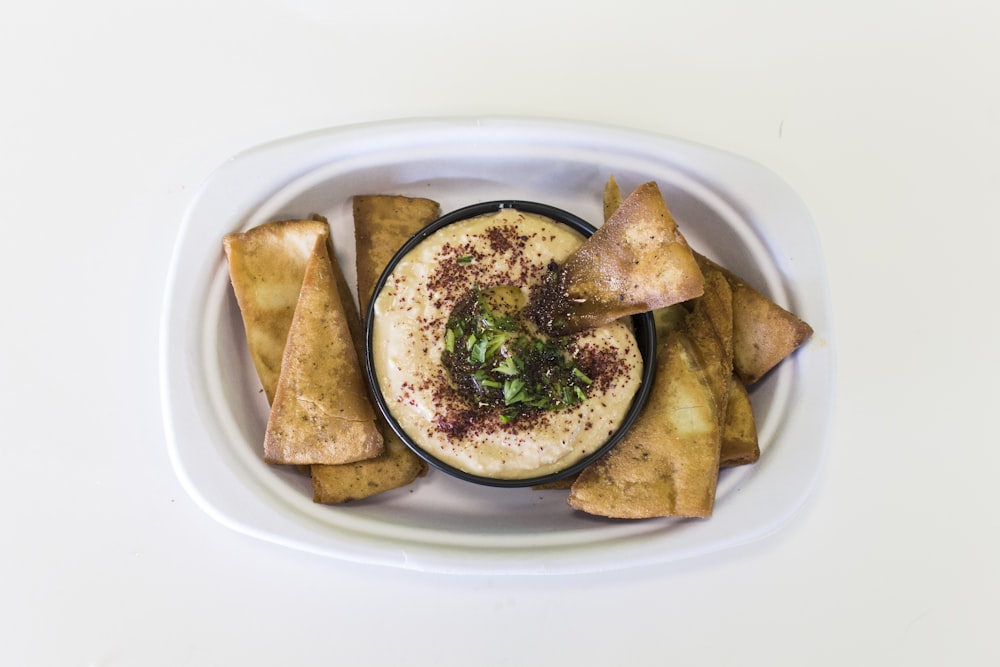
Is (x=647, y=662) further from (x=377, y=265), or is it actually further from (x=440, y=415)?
(x=377, y=265)

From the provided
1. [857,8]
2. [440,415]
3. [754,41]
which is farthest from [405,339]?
[857,8]

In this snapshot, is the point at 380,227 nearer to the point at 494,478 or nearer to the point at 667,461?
the point at 494,478

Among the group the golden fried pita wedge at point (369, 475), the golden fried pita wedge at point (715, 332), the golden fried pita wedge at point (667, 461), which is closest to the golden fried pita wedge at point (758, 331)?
the golden fried pita wedge at point (715, 332)

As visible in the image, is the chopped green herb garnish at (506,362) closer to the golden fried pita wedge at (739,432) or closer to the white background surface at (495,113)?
the golden fried pita wedge at (739,432)

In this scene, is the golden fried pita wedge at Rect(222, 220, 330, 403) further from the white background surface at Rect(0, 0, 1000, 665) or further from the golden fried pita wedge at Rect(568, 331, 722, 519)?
the golden fried pita wedge at Rect(568, 331, 722, 519)

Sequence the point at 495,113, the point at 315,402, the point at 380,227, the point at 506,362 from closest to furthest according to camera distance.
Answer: the point at 506,362, the point at 315,402, the point at 380,227, the point at 495,113

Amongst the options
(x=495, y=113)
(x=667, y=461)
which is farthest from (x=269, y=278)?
(x=667, y=461)
